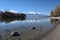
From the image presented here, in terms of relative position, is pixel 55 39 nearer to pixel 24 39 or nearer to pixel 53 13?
pixel 24 39

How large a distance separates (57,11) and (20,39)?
341 feet

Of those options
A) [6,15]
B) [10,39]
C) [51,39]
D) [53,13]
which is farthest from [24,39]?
[53,13]

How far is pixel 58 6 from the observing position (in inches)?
5256

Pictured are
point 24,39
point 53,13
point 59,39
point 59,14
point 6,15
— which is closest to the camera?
point 59,39

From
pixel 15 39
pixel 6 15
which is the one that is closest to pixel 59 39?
pixel 15 39

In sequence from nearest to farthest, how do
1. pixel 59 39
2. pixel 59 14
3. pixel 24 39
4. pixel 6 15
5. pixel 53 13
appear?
pixel 59 39 < pixel 24 39 < pixel 6 15 < pixel 59 14 < pixel 53 13

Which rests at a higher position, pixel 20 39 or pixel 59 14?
pixel 20 39

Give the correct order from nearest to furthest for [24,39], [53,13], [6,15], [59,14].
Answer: [24,39]
[6,15]
[59,14]
[53,13]

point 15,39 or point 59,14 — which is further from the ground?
point 15,39

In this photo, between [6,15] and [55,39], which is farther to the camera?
[6,15]

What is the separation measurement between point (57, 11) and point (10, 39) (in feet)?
343

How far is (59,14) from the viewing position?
388 ft

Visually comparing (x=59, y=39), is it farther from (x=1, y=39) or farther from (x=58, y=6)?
(x=58, y=6)

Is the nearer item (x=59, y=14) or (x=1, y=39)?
(x=1, y=39)
